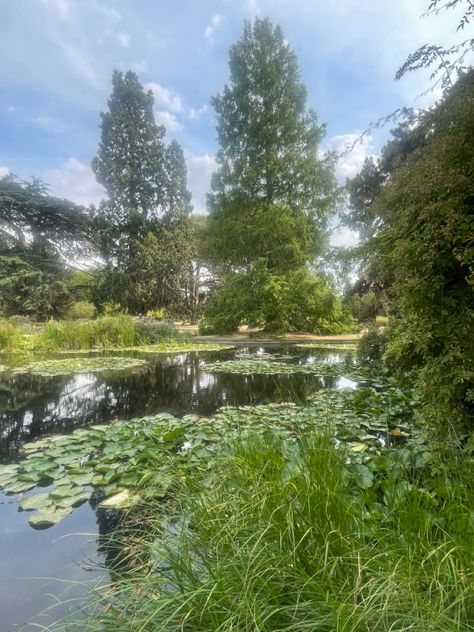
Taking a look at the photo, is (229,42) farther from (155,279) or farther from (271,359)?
(271,359)

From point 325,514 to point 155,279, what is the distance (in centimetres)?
1736

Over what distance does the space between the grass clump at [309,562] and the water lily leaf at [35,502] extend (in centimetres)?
100

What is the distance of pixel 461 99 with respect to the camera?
165 centimetres

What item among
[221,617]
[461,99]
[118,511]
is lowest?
[118,511]

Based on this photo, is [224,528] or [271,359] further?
[271,359]

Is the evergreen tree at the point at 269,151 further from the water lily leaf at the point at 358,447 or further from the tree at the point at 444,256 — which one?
the tree at the point at 444,256

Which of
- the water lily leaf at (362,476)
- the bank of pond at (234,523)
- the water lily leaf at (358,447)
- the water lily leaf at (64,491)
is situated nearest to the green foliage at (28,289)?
the bank of pond at (234,523)

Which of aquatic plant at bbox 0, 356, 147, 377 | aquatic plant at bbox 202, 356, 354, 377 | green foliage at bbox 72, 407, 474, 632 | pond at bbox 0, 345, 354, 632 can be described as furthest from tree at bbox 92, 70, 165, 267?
green foliage at bbox 72, 407, 474, 632

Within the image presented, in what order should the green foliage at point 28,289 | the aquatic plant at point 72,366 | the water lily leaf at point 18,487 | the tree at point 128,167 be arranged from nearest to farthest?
1. the water lily leaf at point 18,487
2. the aquatic plant at point 72,366
3. the green foliage at point 28,289
4. the tree at point 128,167

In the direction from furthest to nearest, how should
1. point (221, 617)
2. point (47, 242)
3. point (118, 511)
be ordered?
point (47, 242) → point (118, 511) → point (221, 617)

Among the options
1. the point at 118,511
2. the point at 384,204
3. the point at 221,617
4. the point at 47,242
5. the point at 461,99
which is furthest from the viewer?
the point at 47,242

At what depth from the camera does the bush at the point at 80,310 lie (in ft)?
58.7

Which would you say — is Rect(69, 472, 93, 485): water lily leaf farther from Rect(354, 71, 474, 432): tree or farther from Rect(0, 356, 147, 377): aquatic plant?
Rect(0, 356, 147, 377): aquatic plant

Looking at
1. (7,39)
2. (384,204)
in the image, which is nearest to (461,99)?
(384,204)
